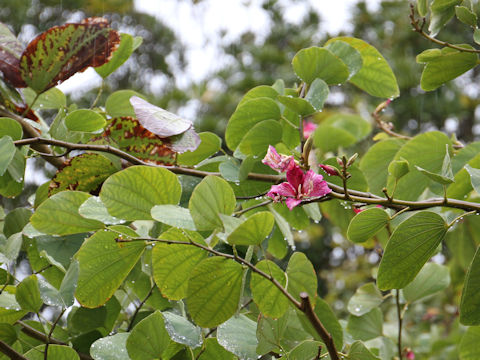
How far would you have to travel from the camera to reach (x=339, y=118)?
85 cm

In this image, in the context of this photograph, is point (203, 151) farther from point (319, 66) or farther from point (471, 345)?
point (471, 345)

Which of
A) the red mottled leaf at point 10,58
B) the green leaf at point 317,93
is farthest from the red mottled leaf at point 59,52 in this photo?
the green leaf at point 317,93

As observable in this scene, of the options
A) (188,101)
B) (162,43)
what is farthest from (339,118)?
(162,43)

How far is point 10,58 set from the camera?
535 mm

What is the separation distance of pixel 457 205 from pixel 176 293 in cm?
23

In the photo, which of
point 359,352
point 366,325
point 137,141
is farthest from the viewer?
point 366,325

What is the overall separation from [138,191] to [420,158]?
30cm

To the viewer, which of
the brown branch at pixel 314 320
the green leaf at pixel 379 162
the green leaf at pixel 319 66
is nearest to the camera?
the brown branch at pixel 314 320

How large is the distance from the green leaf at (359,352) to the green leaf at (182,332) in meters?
0.12

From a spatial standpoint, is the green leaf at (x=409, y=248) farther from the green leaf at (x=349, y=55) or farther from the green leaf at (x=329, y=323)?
the green leaf at (x=349, y=55)

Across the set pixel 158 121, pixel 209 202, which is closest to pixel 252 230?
pixel 209 202

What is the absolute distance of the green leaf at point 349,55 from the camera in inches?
21.1

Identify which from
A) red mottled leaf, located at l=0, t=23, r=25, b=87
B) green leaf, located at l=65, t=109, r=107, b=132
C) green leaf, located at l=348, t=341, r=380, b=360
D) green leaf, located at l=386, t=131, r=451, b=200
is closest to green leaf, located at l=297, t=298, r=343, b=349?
green leaf, located at l=348, t=341, r=380, b=360

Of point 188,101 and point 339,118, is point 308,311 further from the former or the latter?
point 188,101
